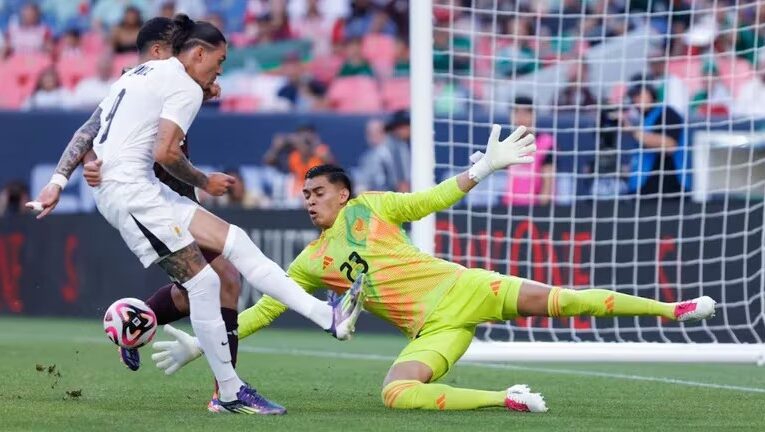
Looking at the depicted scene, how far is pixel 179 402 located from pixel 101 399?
1.32 feet

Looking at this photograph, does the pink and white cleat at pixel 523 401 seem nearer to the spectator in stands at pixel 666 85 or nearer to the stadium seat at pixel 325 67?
the spectator in stands at pixel 666 85

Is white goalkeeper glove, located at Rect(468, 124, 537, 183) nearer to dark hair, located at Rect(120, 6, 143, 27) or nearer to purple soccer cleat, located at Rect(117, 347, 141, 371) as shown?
purple soccer cleat, located at Rect(117, 347, 141, 371)

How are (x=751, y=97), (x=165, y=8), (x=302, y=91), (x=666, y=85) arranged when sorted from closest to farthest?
(x=666, y=85) → (x=751, y=97) → (x=302, y=91) → (x=165, y=8)

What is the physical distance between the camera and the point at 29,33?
1992 centimetres

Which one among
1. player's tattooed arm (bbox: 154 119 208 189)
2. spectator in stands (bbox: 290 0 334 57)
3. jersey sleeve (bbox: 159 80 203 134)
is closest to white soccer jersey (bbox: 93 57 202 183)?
jersey sleeve (bbox: 159 80 203 134)

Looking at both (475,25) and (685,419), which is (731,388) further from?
(475,25)

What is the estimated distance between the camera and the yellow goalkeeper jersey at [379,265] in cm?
750

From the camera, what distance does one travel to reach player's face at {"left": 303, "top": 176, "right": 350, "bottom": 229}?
751 cm

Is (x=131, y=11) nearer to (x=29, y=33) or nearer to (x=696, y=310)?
(x=29, y=33)

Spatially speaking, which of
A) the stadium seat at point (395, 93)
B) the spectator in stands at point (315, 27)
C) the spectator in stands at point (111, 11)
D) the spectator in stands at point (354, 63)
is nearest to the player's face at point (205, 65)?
the stadium seat at point (395, 93)

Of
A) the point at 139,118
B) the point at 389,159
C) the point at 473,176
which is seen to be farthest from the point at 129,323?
the point at 389,159

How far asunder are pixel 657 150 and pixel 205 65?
5.60 meters

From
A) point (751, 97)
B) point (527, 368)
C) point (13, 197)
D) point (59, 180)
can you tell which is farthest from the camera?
point (13, 197)

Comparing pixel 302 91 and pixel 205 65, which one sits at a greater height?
pixel 205 65
